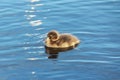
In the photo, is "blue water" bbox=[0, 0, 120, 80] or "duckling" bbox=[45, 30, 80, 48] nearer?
"blue water" bbox=[0, 0, 120, 80]

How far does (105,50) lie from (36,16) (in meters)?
3.20

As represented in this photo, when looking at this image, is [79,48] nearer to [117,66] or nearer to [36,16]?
[117,66]

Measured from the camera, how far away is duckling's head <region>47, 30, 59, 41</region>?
1109cm

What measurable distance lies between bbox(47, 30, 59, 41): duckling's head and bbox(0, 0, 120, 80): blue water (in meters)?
0.28

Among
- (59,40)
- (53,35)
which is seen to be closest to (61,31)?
(59,40)

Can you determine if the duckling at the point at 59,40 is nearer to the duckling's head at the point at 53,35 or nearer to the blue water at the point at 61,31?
the duckling's head at the point at 53,35

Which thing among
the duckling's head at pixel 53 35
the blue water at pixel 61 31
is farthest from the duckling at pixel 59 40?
the blue water at pixel 61 31

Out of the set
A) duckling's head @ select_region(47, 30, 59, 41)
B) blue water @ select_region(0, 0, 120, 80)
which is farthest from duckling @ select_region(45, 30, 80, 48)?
blue water @ select_region(0, 0, 120, 80)

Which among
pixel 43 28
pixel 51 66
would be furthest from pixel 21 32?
pixel 51 66

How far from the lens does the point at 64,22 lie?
493 inches

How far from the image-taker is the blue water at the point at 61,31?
9688mm

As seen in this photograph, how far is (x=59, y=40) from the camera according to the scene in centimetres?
1118

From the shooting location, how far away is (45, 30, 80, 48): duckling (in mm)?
11055

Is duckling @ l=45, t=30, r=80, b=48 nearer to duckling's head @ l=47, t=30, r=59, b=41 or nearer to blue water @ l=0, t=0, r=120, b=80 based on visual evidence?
duckling's head @ l=47, t=30, r=59, b=41
